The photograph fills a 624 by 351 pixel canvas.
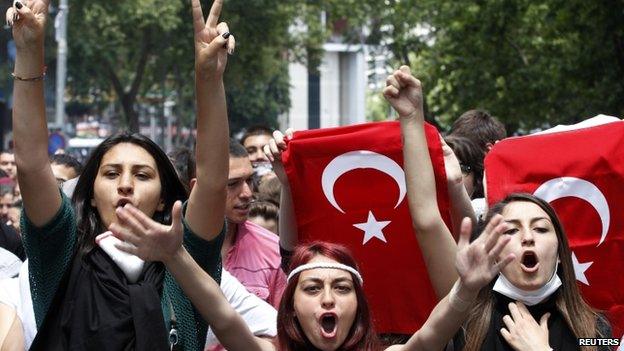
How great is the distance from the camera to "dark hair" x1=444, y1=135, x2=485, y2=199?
664 centimetres

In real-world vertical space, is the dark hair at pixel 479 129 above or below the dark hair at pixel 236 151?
above

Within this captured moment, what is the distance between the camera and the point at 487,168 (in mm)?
6082

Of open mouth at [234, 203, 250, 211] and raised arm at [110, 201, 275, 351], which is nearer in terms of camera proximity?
raised arm at [110, 201, 275, 351]

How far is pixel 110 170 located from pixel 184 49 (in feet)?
104

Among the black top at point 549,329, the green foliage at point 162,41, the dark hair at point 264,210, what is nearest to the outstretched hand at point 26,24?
the black top at point 549,329

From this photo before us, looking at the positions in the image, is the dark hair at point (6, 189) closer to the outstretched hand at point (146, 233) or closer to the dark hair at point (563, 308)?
the dark hair at point (563, 308)

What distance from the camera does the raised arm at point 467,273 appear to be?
414 cm

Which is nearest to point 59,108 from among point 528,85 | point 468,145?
point 528,85

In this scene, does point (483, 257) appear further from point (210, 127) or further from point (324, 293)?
point (210, 127)

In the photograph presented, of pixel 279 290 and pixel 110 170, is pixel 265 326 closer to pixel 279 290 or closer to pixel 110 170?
pixel 110 170

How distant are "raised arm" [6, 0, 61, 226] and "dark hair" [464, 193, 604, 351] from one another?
147 cm

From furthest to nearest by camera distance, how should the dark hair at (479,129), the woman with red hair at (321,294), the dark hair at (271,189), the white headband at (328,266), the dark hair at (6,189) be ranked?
the dark hair at (6,189), the dark hair at (271,189), the dark hair at (479,129), the white headband at (328,266), the woman with red hair at (321,294)

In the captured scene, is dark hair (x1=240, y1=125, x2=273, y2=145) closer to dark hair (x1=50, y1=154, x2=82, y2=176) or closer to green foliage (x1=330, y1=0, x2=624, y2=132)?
dark hair (x1=50, y1=154, x2=82, y2=176)

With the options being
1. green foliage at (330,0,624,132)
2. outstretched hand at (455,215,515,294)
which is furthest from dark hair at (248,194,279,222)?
green foliage at (330,0,624,132)
